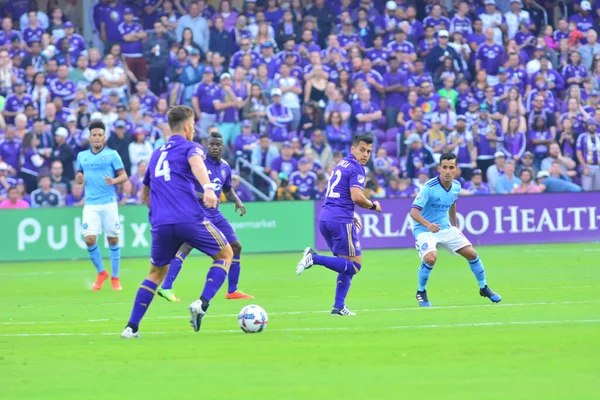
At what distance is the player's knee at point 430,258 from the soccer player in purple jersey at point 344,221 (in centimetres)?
132

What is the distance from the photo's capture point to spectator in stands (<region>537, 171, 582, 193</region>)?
97.9ft

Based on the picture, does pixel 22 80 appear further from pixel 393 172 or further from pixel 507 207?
pixel 507 207

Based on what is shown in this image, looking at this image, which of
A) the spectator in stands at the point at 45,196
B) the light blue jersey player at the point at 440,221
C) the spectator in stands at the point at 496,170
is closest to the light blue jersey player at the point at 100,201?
the light blue jersey player at the point at 440,221

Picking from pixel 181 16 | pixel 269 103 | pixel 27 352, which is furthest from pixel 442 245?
pixel 181 16

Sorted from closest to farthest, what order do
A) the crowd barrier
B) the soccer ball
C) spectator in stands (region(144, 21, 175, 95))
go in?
1. the soccer ball
2. the crowd barrier
3. spectator in stands (region(144, 21, 175, 95))

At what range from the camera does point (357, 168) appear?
14.0 m

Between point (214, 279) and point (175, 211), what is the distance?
77 centimetres

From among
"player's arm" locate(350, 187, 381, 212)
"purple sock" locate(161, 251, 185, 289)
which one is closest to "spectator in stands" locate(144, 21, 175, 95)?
"purple sock" locate(161, 251, 185, 289)

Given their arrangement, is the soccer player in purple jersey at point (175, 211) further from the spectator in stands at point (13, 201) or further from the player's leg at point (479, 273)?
the spectator in stands at point (13, 201)

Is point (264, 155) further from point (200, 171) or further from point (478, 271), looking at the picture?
point (200, 171)

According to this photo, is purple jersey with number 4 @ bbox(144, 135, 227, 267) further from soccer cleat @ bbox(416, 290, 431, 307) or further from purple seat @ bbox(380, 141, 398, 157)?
purple seat @ bbox(380, 141, 398, 157)

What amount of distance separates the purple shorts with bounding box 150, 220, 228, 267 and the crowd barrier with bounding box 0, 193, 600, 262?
51.4 ft

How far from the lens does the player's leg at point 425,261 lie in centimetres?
1491

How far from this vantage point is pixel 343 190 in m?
14.1
